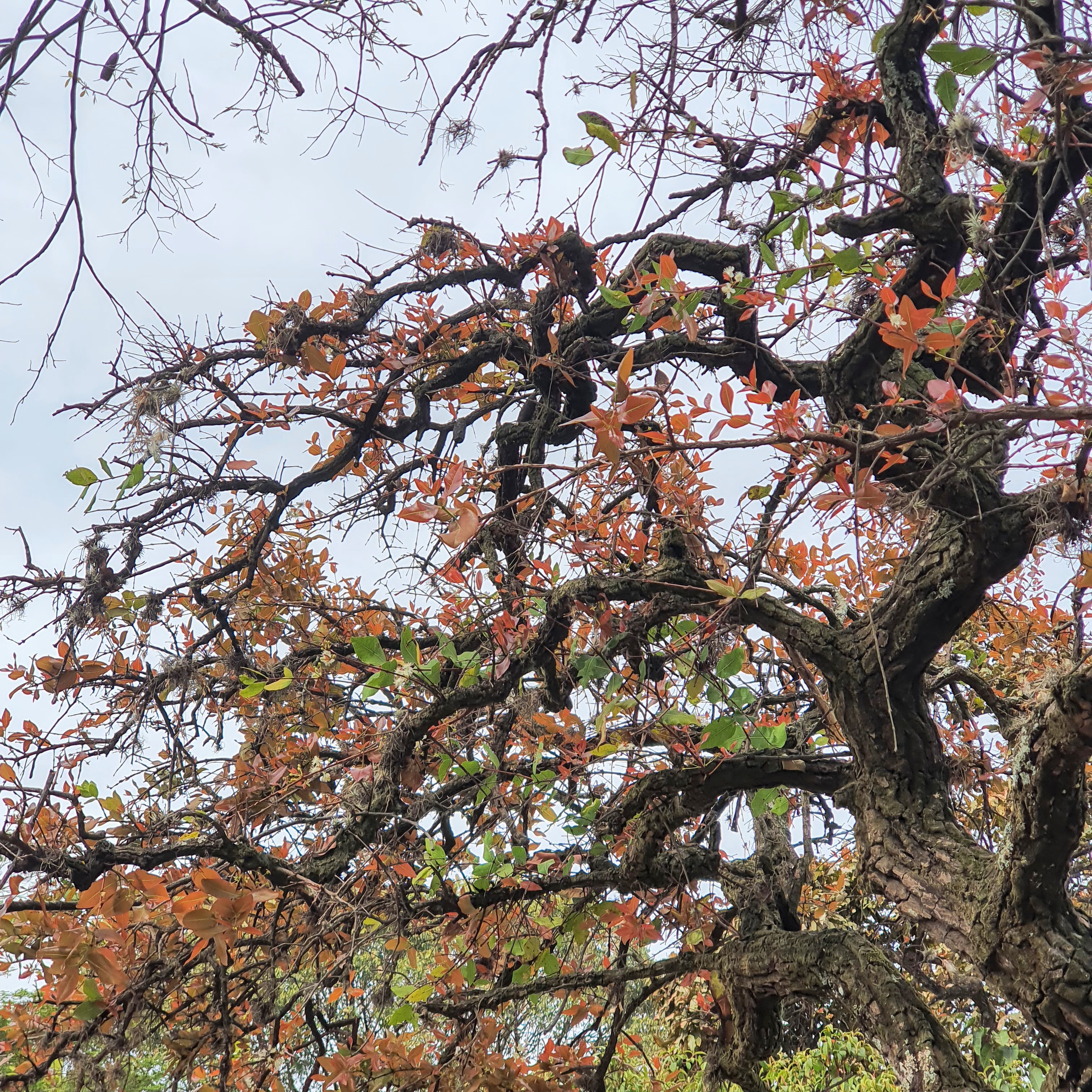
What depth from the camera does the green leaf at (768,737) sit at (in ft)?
8.14

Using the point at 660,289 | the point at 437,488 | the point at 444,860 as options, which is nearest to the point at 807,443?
the point at 660,289

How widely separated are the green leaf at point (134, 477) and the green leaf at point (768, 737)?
2266 millimetres

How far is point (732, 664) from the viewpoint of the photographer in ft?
7.68

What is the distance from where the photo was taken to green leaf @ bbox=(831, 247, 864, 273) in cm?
246

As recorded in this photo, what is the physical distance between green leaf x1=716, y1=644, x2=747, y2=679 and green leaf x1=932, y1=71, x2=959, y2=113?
142 centimetres

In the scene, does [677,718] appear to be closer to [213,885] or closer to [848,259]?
[213,885]

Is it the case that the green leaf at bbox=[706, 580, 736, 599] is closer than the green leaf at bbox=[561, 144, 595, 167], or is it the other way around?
the green leaf at bbox=[706, 580, 736, 599]

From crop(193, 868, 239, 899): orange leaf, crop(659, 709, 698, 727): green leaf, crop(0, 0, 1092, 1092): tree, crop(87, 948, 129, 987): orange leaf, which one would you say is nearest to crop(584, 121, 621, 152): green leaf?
crop(0, 0, 1092, 1092): tree

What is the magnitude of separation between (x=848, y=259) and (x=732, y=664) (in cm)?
121

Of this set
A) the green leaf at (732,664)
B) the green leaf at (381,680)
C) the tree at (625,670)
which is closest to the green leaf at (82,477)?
the tree at (625,670)

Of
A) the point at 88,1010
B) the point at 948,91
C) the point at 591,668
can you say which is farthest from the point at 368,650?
the point at 948,91

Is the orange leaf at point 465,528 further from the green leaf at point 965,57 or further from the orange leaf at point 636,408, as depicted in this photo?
the green leaf at point 965,57

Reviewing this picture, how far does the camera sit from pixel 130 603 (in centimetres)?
309

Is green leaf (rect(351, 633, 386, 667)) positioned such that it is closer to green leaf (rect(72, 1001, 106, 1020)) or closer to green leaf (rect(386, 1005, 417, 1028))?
green leaf (rect(72, 1001, 106, 1020))
